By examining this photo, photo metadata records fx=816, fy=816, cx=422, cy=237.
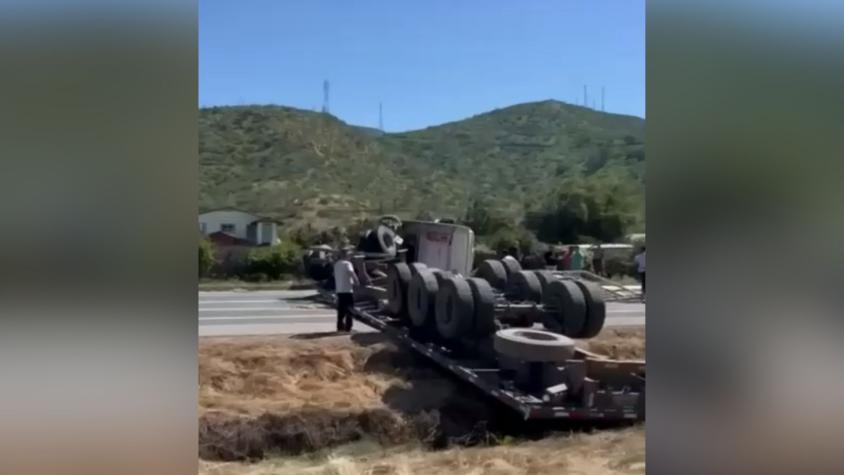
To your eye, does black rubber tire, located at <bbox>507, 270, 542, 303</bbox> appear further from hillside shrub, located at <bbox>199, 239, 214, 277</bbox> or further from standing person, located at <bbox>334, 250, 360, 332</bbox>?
hillside shrub, located at <bbox>199, 239, 214, 277</bbox>

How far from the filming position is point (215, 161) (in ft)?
34.1

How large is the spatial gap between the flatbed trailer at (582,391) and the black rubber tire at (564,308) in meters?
0.25

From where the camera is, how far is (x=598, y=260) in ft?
20.2

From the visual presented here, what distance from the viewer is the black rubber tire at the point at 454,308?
482 centimetres

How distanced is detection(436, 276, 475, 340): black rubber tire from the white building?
2.26 m

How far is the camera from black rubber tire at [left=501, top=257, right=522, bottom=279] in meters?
5.60
